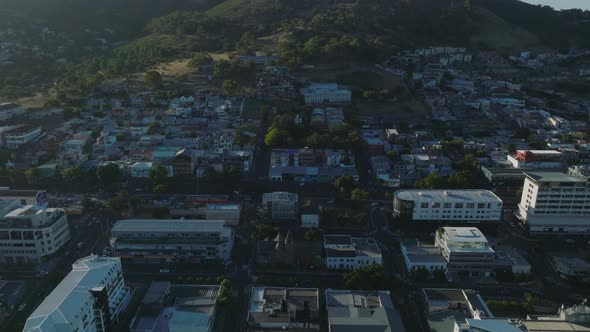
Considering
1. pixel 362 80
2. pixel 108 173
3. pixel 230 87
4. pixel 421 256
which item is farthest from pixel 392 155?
pixel 108 173

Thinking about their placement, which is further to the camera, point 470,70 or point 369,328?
point 470,70

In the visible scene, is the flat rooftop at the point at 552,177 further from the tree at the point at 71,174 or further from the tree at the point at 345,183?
the tree at the point at 71,174

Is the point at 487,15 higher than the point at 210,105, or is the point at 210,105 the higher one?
the point at 487,15

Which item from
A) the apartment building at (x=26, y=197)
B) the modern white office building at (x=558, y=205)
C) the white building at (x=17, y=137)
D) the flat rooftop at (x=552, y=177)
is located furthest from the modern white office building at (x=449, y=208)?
the white building at (x=17, y=137)

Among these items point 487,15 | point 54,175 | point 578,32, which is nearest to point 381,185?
point 54,175

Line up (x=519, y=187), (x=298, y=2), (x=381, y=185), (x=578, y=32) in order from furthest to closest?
(x=578, y=32) → (x=298, y=2) → (x=381, y=185) → (x=519, y=187)

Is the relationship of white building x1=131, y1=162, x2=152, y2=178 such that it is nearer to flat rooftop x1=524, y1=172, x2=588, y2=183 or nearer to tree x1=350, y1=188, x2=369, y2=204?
tree x1=350, y1=188, x2=369, y2=204

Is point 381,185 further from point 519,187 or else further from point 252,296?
point 252,296

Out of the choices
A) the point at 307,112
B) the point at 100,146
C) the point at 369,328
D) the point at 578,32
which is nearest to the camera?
the point at 369,328
